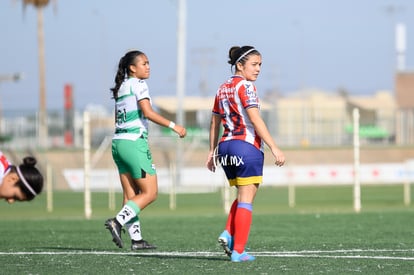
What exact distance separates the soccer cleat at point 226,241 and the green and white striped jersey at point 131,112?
5.38ft

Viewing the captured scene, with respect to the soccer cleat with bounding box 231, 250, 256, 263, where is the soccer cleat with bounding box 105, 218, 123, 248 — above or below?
above

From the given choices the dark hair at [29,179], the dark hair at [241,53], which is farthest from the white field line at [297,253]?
the dark hair at [29,179]

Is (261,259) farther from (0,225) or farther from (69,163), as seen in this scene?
(69,163)

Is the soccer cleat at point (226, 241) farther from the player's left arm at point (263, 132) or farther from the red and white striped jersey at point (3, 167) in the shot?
the red and white striped jersey at point (3, 167)

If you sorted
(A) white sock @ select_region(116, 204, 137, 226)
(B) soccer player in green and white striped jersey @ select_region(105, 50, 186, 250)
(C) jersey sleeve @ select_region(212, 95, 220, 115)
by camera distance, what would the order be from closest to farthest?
(C) jersey sleeve @ select_region(212, 95, 220, 115), (A) white sock @ select_region(116, 204, 137, 226), (B) soccer player in green and white striped jersey @ select_region(105, 50, 186, 250)

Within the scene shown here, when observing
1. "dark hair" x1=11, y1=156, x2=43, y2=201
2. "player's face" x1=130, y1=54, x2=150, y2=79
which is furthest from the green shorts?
"dark hair" x1=11, y1=156, x2=43, y2=201

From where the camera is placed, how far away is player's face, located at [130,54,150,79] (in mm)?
11109

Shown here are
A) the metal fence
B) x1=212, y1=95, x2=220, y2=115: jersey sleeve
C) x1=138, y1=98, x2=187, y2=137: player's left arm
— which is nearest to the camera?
x1=212, y1=95, x2=220, y2=115: jersey sleeve

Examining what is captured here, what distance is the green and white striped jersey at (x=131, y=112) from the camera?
10953mm

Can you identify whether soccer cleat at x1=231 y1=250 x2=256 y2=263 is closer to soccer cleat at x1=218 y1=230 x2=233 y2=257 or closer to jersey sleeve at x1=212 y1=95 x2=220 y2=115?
soccer cleat at x1=218 y1=230 x2=233 y2=257

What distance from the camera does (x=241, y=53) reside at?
33.5 feet

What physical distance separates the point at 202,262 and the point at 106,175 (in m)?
22.8

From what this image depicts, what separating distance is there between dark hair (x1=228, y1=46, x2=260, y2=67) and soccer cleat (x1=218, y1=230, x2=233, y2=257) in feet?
5.57

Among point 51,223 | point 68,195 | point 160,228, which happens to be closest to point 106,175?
point 68,195
